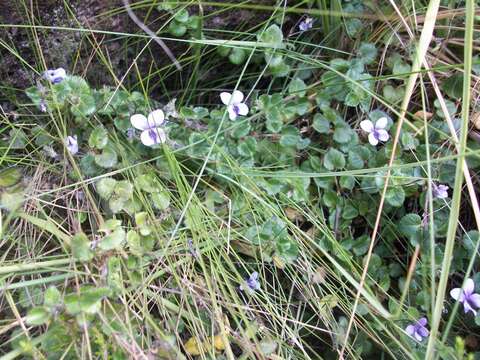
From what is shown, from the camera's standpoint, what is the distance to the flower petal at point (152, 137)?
4.42 ft

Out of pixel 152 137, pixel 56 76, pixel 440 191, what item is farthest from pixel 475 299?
pixel 56 76

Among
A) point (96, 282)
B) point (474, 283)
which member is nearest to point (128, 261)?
point (96, 282)

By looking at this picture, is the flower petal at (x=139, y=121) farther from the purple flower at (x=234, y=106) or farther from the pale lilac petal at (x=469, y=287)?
the pale lilac petal at (x=469, y=287)

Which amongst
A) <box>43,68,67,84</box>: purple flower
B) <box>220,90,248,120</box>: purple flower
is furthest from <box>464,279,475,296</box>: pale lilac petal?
<box>43,68,67,84</box>: purple flower

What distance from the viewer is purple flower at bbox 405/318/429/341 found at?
1.30 metres

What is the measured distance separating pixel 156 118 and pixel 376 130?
0.54 m

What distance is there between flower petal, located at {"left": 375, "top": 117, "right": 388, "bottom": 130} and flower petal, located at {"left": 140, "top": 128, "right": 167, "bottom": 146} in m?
0.53

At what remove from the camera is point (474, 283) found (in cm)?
138

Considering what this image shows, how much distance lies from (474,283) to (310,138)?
1.77ft

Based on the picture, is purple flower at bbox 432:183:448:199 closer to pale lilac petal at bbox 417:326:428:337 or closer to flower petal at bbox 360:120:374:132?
flower petal at bbox 360:120:374:132

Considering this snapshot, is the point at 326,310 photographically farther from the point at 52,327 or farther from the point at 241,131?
the point at 52,327

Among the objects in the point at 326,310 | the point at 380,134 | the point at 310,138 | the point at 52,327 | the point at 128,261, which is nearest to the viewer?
the point at 52,327

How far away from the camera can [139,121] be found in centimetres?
136

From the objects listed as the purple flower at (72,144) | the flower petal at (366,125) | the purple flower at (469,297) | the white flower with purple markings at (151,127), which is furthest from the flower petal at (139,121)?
the purple flower at (469,297)
